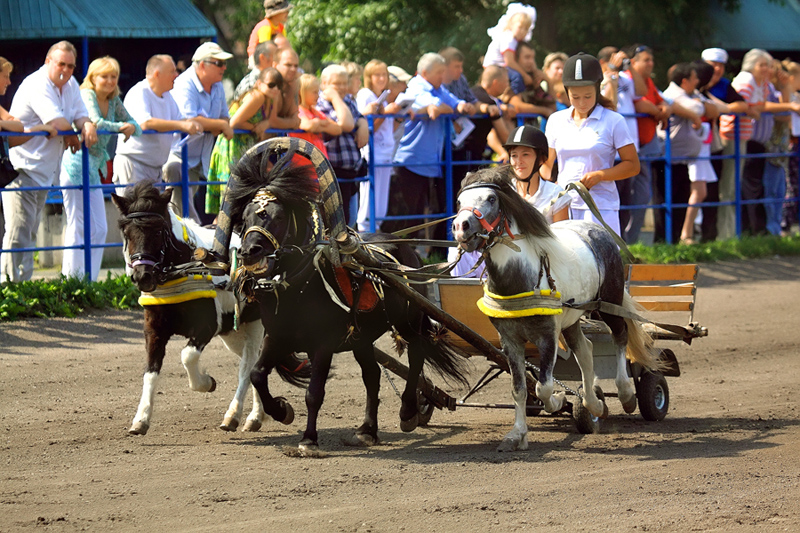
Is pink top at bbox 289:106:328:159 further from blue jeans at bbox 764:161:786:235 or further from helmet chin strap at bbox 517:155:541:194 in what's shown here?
blue jeans at bbox 764:161:786:235

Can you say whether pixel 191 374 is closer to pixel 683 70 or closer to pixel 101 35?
pixel 683 70

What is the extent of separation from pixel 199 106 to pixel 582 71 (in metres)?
4.45

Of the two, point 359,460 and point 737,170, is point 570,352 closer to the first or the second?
point 359,460

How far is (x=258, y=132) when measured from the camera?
10359mm

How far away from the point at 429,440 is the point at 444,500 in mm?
1548

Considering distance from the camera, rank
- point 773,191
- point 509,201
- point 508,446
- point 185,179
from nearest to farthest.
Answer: point 509,201, point 508,446, point 185,179, point 773,191

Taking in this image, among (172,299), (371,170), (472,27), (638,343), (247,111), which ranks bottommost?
(638,343)

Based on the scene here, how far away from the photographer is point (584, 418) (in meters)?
6.97

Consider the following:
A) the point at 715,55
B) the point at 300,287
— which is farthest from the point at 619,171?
the point at 715,55

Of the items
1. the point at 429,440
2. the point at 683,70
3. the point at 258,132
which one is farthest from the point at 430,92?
the point at 429,440

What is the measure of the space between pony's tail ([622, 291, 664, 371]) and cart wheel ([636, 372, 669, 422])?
17 centimetres

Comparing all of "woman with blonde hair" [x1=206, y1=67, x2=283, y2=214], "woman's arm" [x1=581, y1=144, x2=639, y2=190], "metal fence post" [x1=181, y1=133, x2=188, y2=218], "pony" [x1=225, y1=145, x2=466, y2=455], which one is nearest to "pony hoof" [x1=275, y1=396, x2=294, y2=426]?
"pony" [x1=225, y1=145, x2=466, y2=455]

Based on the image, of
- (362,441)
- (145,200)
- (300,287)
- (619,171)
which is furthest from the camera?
(619,171)

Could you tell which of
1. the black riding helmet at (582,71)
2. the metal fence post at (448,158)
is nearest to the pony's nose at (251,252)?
the black riding helmet at (582,71)
